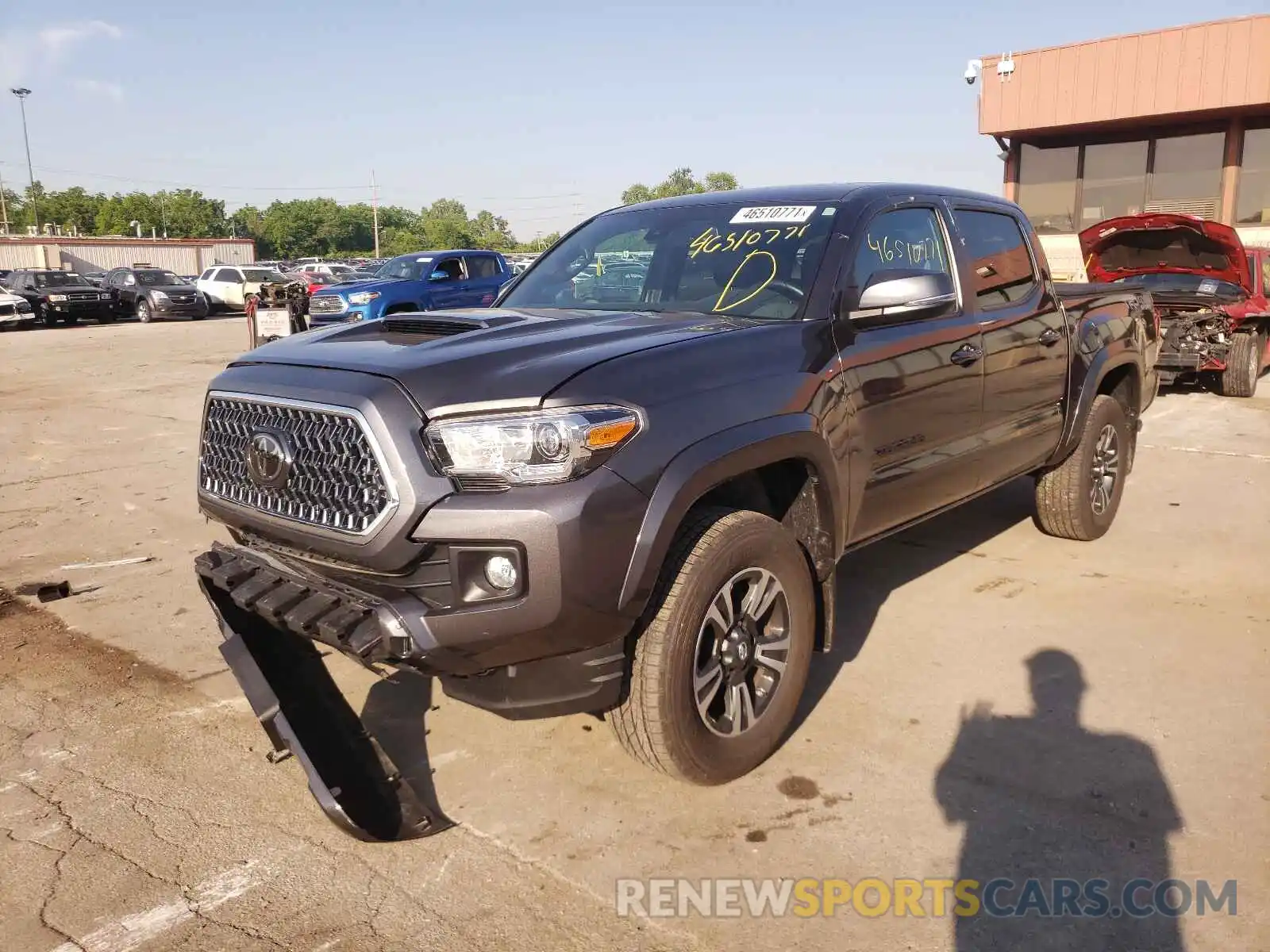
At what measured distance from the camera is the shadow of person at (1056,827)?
2.55 meters

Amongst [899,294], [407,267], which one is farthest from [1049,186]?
[899,294]

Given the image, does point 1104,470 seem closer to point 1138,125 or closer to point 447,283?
point 447,283

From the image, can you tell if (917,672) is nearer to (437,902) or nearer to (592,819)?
(592,819)

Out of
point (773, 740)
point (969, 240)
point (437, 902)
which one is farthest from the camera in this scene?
point (969, 240)

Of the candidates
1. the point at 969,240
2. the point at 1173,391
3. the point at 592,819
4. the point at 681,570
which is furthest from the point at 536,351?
the point at 1173,391

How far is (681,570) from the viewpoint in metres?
2.91

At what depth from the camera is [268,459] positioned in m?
2.96

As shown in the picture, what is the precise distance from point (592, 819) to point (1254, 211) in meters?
22.2

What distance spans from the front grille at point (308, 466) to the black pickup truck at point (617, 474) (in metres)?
0.01

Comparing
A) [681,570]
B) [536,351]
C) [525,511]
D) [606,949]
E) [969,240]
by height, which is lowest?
[606,949]

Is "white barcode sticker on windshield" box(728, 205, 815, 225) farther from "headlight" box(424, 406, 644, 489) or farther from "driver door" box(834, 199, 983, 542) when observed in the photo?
"headlight" box(424, 406, 644, 489)

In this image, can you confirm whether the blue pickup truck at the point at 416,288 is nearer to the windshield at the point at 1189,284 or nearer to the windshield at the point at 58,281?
the windshield at the point at 1189,284

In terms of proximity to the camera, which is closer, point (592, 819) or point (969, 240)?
point (592, 819)

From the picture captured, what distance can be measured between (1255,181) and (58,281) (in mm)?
29906
